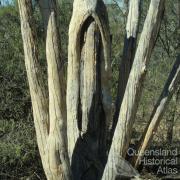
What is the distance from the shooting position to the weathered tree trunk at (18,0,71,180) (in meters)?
5.22

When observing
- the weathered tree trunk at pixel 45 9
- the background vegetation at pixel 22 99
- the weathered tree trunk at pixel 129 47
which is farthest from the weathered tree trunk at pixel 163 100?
the background vegetation at pixel 22 99

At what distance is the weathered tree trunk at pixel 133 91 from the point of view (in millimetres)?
5375

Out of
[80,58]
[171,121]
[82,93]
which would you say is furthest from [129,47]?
[171,121]

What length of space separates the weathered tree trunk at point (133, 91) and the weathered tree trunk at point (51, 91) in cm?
54

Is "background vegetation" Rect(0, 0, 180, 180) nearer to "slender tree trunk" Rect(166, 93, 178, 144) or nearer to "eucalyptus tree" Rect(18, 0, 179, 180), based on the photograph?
"slender tree trunk" Rect(166, 93, 178, 144)

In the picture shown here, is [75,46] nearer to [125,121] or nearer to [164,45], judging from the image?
[125,121]

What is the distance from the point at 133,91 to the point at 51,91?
942mm

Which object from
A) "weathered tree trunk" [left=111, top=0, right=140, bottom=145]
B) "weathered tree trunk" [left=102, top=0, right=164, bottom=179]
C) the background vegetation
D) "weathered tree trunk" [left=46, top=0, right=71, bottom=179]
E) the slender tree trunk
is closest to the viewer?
"weathered tree trunk" [left=46, top=0, right=71, bottom=179]

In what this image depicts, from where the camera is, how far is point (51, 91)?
527 centimetres

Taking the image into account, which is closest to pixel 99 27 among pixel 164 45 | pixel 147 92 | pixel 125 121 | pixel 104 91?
pixel 104 91

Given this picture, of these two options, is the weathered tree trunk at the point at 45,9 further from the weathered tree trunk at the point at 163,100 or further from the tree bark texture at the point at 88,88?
the weathered tree trunk at the point at 163,100

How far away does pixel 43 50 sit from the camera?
8.02 meters

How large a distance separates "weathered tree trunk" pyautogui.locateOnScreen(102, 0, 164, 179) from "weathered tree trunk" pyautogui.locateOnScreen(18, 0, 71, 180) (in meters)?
0.54

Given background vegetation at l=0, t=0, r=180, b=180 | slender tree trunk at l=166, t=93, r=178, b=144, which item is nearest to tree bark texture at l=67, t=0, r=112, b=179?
background vegetation at l=0, t=0, r=180, b=180
